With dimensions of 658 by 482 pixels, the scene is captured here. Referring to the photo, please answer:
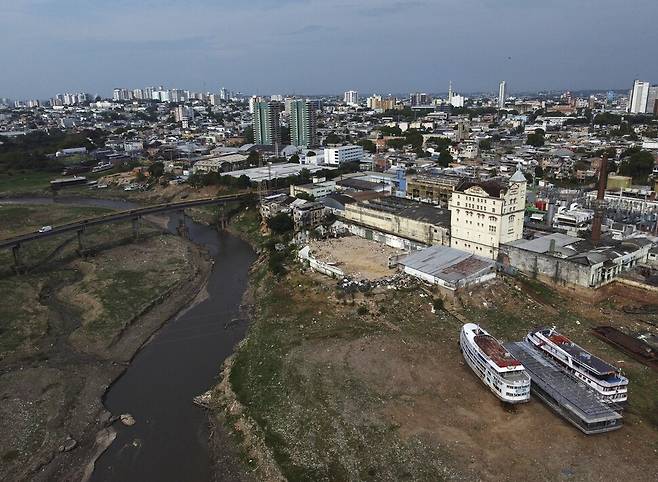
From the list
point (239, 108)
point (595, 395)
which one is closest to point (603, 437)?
point (595, 395)

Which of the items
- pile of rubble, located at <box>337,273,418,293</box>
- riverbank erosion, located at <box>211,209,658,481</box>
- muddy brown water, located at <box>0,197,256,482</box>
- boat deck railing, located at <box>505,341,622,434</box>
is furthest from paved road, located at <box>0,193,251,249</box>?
boat deck railing, located at <box>505,341,622,434</box>

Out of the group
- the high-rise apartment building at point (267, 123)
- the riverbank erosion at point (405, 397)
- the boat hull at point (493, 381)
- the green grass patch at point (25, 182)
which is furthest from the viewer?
the high-rise apartment building at point (267, 123)

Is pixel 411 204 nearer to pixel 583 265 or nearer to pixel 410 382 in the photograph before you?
pixel 583 265

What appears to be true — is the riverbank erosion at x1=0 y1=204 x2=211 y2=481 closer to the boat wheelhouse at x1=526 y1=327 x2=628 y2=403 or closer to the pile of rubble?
the pile of rubble

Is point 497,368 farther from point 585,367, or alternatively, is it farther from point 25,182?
point 25,182

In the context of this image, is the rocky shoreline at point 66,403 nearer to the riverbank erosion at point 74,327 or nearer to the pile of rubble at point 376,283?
the riverbank erosion at point 74,327

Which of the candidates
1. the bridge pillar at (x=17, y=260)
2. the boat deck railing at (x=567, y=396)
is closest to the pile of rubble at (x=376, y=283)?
the boat deck railing at (x=567, y=396)
